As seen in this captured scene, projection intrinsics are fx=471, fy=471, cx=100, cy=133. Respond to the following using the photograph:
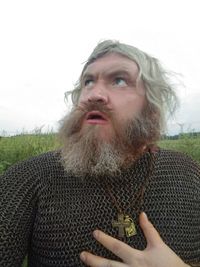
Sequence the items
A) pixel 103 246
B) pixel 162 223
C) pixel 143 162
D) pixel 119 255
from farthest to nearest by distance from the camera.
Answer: pixel 143 162 < pixel 162 223 < pixel 103 246 < pixel 119 255

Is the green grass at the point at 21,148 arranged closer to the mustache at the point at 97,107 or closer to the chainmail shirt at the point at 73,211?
the chainmail shirt at the point at 73,211

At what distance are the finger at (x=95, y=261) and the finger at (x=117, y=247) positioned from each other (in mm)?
40

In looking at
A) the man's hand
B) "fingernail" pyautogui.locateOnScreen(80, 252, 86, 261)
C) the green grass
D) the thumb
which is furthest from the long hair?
the green grass

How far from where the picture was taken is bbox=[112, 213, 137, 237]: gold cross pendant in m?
2.37

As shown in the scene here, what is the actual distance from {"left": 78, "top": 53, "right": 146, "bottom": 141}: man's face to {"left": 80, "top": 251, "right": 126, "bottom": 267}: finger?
62 centimetres

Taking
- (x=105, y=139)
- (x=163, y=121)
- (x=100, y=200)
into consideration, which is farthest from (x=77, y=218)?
(x=163, y=121)

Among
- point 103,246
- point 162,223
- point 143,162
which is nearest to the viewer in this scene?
point 103,246

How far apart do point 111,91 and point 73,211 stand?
70 cm

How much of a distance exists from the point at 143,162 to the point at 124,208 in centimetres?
37

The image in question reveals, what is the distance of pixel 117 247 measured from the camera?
2203mm

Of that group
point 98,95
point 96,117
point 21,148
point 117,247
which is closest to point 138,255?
point 117,247

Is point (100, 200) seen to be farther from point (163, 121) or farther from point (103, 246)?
point (163, 121)

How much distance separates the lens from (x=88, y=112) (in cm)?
254

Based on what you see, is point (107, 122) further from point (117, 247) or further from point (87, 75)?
point (117, 247)
